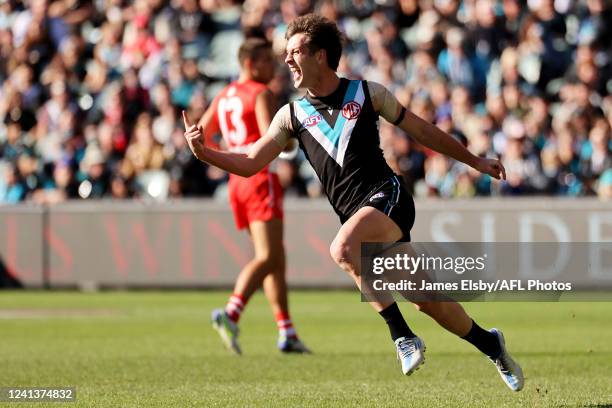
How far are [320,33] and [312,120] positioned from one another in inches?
21.9

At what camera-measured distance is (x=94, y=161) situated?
71.5 ft

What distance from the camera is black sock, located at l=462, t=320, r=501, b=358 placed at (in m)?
7.88

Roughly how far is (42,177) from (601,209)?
10.0 metres

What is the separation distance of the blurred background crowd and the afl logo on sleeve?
11.1m

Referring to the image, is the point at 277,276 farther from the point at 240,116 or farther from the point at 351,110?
the point at 351,110

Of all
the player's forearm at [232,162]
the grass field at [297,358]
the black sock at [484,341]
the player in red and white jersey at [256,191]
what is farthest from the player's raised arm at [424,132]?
the player in red and white jersey at [256,191]

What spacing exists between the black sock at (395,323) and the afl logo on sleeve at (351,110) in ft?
3.93

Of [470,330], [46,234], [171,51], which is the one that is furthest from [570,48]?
[470,330]

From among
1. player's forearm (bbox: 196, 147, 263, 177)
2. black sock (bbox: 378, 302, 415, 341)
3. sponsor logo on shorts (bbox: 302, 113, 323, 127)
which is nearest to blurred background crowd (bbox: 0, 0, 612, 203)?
sponsor logo on shorts (bbox: 302, 113, 323, 127)

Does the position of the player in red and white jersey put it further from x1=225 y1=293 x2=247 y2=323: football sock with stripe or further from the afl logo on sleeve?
the afl logo on sleeve

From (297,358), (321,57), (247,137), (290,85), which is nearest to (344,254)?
(321,57)

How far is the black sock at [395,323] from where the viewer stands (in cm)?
761

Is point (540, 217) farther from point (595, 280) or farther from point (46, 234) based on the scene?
point (46, 234)

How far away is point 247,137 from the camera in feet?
38.3
